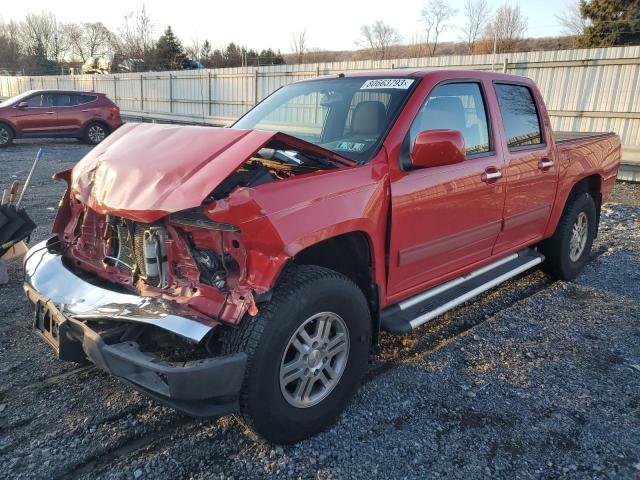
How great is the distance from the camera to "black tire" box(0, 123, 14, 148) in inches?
624

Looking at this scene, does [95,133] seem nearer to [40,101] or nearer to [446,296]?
[40,101]

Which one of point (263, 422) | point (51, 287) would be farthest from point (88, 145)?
point (263, 422)

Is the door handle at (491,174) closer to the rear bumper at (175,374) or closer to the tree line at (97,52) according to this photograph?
the rear bumper at (175,374)

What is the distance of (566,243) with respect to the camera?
520cm

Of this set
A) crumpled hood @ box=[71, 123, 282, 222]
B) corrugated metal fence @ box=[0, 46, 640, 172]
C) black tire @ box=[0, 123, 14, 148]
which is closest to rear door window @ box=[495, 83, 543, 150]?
crumpled hood @ box=[71, 123, 282, 222]

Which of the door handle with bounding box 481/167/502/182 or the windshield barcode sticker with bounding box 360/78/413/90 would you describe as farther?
the door handle with bounding box 481/167/502/182

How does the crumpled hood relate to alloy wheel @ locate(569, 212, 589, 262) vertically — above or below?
above

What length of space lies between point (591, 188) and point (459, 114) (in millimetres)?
2703

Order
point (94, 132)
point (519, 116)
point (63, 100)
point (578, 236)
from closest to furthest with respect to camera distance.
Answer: point (519, 116)
point (578, 236)
point (63, 100)
point (94, 132)

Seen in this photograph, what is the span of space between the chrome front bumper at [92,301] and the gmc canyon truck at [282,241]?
0.04ft

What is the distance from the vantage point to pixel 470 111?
3900 millimetres

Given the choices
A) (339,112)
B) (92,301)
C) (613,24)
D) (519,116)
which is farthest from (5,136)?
(613,24)

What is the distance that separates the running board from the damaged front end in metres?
1.09

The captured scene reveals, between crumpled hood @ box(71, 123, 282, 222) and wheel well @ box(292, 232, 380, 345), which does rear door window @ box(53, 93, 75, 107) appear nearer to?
crumpled hood @ box(71, 123, 282, 222)
